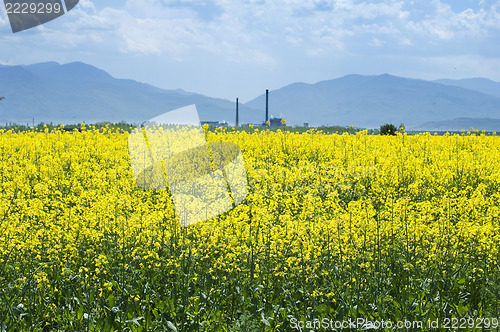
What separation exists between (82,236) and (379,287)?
3.85 meters

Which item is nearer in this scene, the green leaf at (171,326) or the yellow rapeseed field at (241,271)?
the green leaf at (171,326)

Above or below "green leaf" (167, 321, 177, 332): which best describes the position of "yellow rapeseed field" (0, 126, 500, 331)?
above

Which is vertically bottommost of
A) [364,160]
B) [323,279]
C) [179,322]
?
[179,322]

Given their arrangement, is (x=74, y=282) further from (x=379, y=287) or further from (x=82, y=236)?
(x=379, y=287)

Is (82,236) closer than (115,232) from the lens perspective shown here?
Yes

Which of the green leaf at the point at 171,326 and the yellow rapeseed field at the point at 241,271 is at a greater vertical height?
the yellow rapeseed field at the point at 241,271

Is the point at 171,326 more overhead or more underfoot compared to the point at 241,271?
more underfoot

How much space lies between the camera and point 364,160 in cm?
1328

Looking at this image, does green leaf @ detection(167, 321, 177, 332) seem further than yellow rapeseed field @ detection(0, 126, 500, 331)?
No

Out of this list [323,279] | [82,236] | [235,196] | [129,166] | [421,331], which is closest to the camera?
[421,331]

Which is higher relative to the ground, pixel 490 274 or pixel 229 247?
pixel 229 247

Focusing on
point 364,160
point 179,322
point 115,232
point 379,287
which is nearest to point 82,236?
point 115,232

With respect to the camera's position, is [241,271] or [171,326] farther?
[241,271]

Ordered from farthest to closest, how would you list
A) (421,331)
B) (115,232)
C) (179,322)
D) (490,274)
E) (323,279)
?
(115,232), (490,274), (323,279), (179,322), (421,331)
